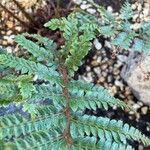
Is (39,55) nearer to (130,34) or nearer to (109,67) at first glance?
(130,34)

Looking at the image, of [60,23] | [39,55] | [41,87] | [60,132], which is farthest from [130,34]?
[60,132]

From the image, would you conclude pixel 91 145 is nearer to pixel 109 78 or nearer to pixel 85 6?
pixel 109 78

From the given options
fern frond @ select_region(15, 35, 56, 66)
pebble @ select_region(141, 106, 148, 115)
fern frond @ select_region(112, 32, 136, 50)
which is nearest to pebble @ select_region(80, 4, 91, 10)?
pebble @ select_region(141, 106, 148, 115)

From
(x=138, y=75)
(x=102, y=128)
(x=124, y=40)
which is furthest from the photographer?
(x=138, y=75)

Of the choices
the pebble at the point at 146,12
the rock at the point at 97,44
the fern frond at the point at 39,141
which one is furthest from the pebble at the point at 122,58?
the fern frond at the point at 39,141

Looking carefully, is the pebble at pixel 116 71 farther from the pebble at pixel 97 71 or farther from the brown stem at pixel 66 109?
the brown stem at pixel 66 109

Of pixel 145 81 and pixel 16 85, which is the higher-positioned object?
pixel 16 85

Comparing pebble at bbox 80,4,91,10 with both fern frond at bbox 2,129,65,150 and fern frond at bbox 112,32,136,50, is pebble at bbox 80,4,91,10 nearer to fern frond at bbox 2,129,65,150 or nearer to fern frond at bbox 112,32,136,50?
fern frond at bbox 112,32,136,50

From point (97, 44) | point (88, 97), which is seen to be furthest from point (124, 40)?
point (97, 44)

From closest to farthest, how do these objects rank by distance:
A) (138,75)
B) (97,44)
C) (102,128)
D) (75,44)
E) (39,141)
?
1. (39,141)
2. (102,128)
3. (75,44)
4. (138,75)
5. (97,44)
